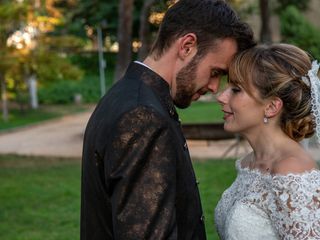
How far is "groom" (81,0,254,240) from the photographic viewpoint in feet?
6.37

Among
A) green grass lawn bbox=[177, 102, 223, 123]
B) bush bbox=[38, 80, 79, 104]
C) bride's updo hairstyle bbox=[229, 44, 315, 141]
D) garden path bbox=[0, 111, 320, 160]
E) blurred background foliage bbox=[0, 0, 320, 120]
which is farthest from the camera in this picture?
bush bbox=[38, 80, 79, 104]

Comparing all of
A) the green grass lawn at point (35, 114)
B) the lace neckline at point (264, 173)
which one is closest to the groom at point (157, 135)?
the lace neckline at point (264, 173)

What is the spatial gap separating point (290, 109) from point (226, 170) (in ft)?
27.4

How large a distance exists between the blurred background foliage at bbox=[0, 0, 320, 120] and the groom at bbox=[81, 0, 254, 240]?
573mm

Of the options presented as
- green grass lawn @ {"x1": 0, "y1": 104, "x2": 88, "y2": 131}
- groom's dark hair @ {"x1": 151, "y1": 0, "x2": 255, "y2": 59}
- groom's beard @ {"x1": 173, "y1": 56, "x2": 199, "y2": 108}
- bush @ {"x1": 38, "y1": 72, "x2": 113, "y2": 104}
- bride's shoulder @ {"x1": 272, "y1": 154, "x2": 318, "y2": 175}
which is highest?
groom's dark hair @ {"x1": 151, "y1": 0, "x2": 255, "y2": 59}

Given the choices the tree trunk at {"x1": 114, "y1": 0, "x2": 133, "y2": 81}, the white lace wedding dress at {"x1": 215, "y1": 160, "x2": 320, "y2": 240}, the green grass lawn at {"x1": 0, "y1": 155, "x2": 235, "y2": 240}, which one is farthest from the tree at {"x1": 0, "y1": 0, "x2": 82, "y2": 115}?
the white lace wedding dress at {"x1": 215, "y1": 160, "x2": 320, "y2": 240}

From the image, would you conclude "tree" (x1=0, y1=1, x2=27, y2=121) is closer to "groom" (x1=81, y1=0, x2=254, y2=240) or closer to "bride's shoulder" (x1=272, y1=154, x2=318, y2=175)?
"bride's shoulder" (x1=272, y1=154, x2=318, y2=175)

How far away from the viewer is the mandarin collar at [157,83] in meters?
2.16

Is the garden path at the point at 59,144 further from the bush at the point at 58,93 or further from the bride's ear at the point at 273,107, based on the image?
the bush at the point at 58,93

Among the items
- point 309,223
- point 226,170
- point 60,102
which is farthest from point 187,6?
point 60,102

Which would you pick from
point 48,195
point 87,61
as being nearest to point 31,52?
point 48,195

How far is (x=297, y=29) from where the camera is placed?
40.8m

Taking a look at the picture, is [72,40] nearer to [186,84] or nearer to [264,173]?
[264,173]

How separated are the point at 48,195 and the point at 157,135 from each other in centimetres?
759
